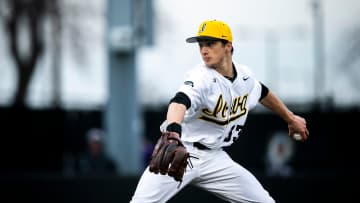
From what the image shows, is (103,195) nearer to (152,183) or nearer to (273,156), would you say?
(152,183)

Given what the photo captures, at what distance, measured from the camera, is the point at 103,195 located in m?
12.1

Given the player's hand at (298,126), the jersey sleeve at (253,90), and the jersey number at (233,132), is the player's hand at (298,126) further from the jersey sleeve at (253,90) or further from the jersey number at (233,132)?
the jersey number at (233,132)

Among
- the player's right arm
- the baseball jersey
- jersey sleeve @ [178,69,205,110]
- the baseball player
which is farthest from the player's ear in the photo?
the player's right arm

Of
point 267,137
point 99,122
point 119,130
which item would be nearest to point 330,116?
point 267,137

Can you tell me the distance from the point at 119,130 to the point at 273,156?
12.3ft

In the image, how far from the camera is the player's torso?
7398mm

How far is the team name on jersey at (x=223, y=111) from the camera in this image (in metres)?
7.49

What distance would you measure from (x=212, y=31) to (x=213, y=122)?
747mm

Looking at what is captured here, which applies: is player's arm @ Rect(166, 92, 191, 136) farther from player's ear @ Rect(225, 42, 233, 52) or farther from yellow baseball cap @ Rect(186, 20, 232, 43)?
player's ear @ Rect(225, 42, 233, 52)

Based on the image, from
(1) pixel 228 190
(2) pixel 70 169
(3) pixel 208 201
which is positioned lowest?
(2) pixel 70 169

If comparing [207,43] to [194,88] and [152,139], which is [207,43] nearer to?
[194,88]

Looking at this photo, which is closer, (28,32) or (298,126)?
(298,126)

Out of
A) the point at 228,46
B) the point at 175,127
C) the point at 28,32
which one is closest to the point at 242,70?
the point at 228,46

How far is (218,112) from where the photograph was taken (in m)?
7.52
